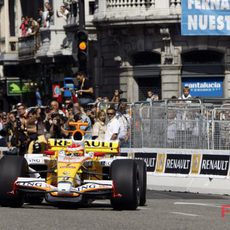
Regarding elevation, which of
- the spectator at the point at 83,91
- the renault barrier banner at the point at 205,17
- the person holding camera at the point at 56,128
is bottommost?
the person holding camera at the point at 56,128

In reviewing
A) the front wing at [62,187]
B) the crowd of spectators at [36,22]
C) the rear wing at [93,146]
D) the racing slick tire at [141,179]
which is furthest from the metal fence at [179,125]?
the crowd of spectators at [36,22]

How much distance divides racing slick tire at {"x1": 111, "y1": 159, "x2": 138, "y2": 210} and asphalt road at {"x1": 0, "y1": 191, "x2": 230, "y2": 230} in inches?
6.1

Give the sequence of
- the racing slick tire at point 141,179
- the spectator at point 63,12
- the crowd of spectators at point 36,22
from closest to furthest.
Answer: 1. the racing slick tire at point 141,179
2. the spectator at point 63,12
3. the crowd of spectators at point 36,22

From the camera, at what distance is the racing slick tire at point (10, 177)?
16.3 metres

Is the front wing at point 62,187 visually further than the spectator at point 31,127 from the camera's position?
No

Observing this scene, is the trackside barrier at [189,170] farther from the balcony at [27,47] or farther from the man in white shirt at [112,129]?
the balcony at [27,47]

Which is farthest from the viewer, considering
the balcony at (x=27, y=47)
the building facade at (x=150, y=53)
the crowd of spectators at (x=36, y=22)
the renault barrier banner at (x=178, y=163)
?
the balcony at (x=27, y=47)

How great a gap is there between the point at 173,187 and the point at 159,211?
749 centimetres

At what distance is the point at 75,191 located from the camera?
15914 millimetres

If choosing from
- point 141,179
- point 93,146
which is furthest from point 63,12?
point 141,179

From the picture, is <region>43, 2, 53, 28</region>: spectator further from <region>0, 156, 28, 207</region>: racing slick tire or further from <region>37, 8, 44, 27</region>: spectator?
<region>0, 156, 28, 207</region>: racing slick tire

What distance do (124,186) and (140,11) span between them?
26208 mm

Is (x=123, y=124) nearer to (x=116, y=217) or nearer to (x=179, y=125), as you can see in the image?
(x=179, y=125)

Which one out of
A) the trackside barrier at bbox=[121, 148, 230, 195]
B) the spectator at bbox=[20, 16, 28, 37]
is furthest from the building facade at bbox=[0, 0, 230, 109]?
the trackside barrier at bbox=[121, 148, 230, 195]
